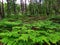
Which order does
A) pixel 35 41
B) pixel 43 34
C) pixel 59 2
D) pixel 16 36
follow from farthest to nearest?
pixel 59 2, pixel 43 34, pixel 16 36, pixel 35 41

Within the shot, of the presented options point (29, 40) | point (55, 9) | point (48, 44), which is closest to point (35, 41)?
point (29, 40)

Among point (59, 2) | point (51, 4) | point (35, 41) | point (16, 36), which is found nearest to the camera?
point (35, 41)

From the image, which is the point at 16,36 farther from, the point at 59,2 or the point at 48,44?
the point at 59,2

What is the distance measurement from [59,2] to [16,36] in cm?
1820

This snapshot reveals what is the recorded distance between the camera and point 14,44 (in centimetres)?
357

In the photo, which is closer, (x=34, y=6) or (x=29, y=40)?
(x=29, y=40)

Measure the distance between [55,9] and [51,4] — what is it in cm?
187

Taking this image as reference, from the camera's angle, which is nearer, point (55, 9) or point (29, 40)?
point (29, 40)

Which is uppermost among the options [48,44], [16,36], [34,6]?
[34,6]

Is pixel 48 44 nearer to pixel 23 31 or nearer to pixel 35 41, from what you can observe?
pixel 35 41

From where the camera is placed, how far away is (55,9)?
21172 millimetres

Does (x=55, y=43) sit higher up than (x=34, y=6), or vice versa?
(x=34, y=6)

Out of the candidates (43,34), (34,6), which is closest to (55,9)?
(34,6)

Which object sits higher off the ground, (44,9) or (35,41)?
(44,9)
